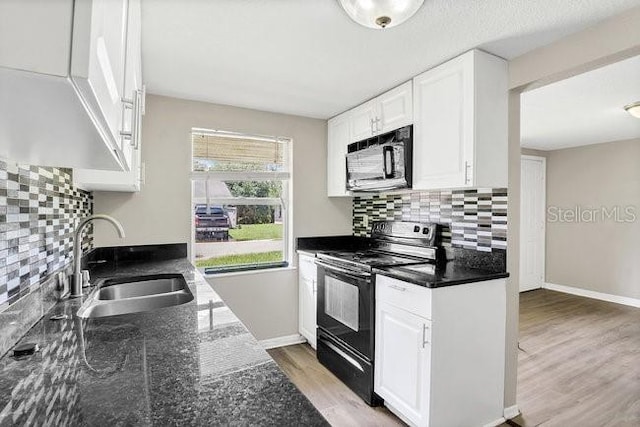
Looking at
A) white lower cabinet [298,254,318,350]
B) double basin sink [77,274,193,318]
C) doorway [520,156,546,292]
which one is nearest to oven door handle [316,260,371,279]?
white lower cabinet [298,254,318,350]

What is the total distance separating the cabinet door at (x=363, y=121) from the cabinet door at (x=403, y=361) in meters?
1.36

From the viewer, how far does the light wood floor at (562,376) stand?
2.01 m

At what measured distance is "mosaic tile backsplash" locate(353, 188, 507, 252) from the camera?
6.63ft

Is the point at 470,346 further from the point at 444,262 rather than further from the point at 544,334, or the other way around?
the point at 544,334

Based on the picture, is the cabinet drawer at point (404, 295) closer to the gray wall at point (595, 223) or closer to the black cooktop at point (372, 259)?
the black cooktop at point (372, 259)

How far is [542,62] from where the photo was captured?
1797mm

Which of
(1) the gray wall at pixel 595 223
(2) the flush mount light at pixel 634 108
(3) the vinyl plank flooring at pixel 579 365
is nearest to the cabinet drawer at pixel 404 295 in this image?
(3) the vinyl plank flooring at pixel 579 365

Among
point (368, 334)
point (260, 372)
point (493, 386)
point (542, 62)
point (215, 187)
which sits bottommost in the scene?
point (493, 386)

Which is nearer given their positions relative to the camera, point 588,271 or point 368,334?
point 368,334

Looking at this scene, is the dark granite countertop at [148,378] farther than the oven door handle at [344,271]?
No

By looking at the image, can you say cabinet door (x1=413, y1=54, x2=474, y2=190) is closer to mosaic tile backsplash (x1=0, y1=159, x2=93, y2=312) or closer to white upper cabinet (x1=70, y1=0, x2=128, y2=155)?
white upper cabinet (x1=70, y1=0, x2=128, y2=155)

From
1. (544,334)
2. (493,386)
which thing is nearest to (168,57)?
(493,386)

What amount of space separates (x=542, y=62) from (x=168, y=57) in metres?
2.11

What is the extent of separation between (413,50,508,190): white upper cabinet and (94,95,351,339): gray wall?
1.33 metres
